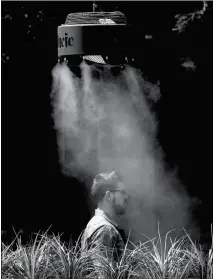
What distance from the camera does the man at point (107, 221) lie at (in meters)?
4.65

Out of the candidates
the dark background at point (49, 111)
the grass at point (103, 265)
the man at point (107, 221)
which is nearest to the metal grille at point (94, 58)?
the man at point (107, 221)

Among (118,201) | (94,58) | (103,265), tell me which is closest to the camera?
(103,265)

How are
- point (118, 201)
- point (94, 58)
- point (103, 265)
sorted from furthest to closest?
point (94, 58), point (118, 201), point (103, 265)

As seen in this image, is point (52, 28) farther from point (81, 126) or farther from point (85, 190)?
point (85, 190)

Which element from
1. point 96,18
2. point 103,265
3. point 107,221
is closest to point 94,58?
point 96,18

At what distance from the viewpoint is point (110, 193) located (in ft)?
16.4

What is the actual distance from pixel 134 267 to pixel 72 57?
1.38 metres

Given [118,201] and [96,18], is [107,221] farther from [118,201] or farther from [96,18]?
[96,18]

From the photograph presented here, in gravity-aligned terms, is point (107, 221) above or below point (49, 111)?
above

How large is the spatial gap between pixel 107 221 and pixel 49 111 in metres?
3.70

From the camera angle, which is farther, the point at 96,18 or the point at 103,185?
the point at 103,185

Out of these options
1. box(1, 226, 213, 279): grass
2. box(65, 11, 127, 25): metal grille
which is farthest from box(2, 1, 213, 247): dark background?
box(1, 226, 213, 279): grass

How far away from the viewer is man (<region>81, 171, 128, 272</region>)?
15.3ft

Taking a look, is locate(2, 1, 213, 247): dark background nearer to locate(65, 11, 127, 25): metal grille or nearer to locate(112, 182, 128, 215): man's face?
locate(112, 182, 128, 215): man's face
